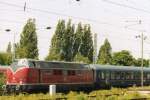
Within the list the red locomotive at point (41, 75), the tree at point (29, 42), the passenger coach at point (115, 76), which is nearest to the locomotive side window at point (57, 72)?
the red locomotive at point (41, 75)

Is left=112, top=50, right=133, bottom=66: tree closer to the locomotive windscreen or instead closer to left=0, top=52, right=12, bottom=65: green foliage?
left=0, top=52, right=12, bottom=65: green foliage

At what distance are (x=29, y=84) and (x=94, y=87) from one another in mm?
10896

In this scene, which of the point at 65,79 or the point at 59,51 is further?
the point at 59,51

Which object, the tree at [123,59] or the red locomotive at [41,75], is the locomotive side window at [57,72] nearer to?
the red locomotive at [41,75]

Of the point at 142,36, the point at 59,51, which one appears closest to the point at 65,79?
the point at 142,36

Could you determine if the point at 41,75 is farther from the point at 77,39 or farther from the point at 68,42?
the point at 77,39

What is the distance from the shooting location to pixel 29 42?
70500 millimetres

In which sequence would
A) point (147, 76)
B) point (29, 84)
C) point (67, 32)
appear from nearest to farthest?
point (29, 84) → point (147, 76) → point (67, 32)

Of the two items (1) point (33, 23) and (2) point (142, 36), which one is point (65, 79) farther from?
(1) point (33, 23)

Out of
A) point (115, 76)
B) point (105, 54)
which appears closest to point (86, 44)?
point (105, 54)

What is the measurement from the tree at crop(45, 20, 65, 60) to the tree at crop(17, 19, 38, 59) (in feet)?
9.20

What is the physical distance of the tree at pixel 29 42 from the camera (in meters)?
66.4

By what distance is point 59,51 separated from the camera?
243 feet

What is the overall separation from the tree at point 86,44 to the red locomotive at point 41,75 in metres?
44.6
